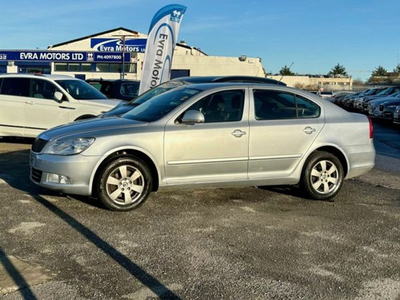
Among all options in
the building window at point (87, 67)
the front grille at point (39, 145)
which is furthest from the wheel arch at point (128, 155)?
the building window at point (87, 67)

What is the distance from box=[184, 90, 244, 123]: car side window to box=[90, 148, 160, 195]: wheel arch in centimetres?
87

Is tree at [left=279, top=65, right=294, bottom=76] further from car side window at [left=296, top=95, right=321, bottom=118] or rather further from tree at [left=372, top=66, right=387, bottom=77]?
car side window at [left=296, top=95, right=321, bottom=118]

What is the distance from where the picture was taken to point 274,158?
607cm

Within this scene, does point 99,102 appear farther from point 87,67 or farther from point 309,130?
point 87,67

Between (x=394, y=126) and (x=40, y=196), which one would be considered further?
(x=394, y=126)

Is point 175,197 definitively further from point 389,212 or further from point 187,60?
point 187,60

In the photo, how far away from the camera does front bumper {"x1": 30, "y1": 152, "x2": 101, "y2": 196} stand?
17.5 feet

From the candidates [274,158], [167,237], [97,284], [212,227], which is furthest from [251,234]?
[97,284]

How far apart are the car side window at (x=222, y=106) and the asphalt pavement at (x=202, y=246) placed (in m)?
→ 1.14

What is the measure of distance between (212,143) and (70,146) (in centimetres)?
172

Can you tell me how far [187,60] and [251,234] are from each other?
46.3 metres

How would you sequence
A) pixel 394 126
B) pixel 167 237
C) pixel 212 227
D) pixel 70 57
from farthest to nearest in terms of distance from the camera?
pixel 70 57 < pixel 394 126 < pixel 212 227 < pixel 167 237

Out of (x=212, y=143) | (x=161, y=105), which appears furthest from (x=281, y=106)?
(x=161, y=105)

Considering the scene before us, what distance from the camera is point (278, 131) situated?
606 cm
